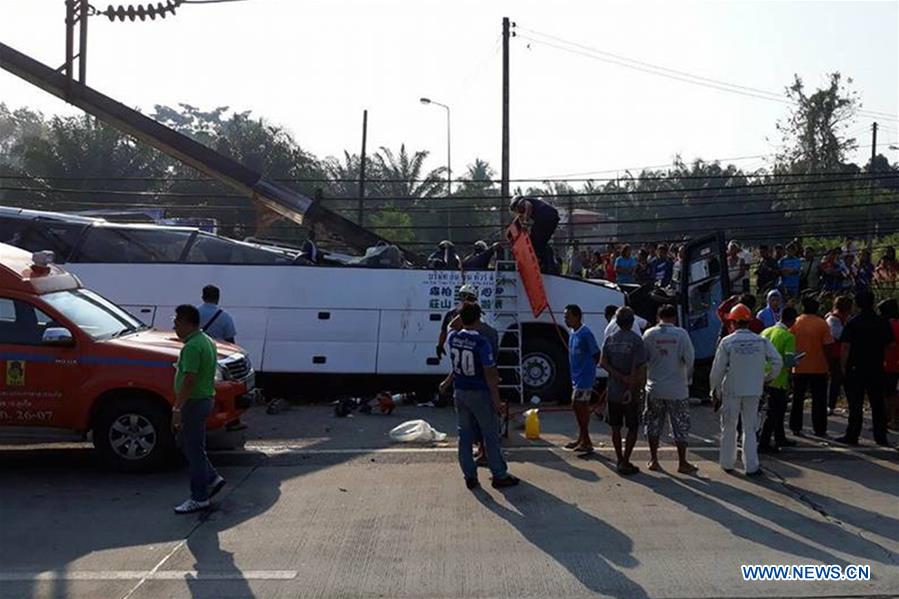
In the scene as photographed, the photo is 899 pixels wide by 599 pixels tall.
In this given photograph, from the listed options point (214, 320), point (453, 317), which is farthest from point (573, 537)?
point (214, 320)

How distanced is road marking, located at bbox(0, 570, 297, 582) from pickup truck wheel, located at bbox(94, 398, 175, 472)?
263 cm

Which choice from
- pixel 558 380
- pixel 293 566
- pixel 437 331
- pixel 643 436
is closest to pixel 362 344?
pixel 437 331

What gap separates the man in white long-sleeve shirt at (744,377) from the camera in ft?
28.3

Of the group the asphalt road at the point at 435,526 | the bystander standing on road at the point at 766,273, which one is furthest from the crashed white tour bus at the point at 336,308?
the bystander standing on road at the point at 766,273

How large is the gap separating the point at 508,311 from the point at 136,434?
5812 mm

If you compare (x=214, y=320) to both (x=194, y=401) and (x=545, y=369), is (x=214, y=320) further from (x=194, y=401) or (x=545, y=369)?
(x=545, y=369)

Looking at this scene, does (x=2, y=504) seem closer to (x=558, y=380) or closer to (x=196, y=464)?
(x=196, y=464)

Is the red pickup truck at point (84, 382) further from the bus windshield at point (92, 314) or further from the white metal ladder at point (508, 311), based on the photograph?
the white metal ladder at point (508, 311)

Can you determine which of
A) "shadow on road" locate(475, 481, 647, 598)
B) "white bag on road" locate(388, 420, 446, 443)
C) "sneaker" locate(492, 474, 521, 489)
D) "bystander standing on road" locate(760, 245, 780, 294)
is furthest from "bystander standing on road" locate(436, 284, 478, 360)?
"bystander standing on road" locate(760, 245, 780, 294)

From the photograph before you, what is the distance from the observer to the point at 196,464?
7.39 meters

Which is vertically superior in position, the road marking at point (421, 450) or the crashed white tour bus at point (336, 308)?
the crashed white tour bus at point (336, 308)

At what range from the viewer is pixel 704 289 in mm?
13641

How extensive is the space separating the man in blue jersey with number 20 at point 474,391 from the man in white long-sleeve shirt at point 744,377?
2.24 m

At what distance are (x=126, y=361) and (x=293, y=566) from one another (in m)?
3.44
